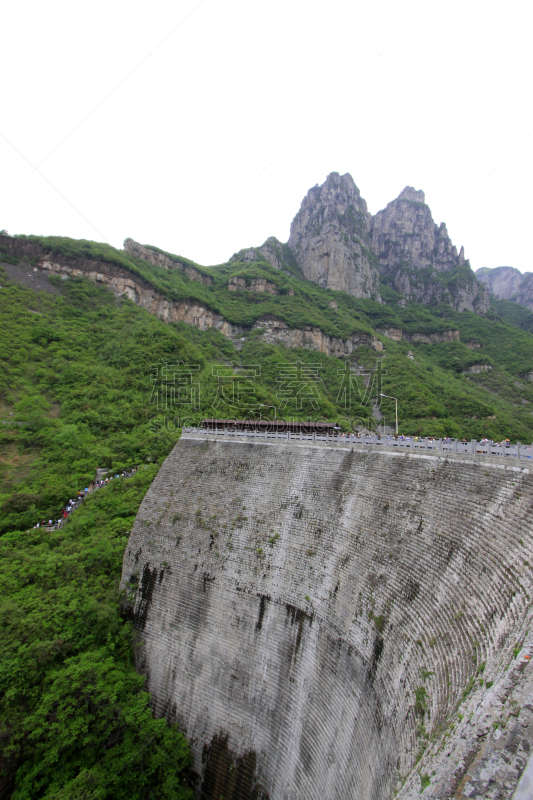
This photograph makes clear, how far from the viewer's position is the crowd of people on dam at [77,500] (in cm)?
2247

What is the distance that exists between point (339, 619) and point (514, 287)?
220006mm

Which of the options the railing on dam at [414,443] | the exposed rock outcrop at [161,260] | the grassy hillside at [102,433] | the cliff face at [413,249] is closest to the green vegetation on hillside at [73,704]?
the grassy hillside at [102,433]

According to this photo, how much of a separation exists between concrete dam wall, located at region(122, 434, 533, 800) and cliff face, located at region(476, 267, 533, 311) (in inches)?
6287

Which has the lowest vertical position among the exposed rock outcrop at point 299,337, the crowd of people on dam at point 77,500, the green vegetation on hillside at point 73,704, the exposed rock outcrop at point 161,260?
the green vegetation on hillside at point 73,704

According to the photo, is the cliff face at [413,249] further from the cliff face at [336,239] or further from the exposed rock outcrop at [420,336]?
the exposed rock outcrop at [420,336]

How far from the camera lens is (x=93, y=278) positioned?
5853 centimetres

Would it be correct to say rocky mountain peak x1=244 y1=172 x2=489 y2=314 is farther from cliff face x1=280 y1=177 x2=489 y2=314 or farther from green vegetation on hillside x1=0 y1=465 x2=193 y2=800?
green vegetation on hillside x1=0 y1=465 x2=193 y2=800

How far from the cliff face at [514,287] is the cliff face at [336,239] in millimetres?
73492

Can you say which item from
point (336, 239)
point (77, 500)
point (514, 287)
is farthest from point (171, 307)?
point (514, 287)

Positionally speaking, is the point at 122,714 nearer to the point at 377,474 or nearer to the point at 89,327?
the point at 377,474

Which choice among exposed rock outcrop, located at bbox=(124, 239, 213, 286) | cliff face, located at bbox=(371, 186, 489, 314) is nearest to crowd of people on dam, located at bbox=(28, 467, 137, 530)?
exposed rock outcrop, located at bbox=(124, 239, 213, 286)

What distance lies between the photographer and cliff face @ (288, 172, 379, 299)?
110625 mm

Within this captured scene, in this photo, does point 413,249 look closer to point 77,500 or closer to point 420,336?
point 420,336

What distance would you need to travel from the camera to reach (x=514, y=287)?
179m
